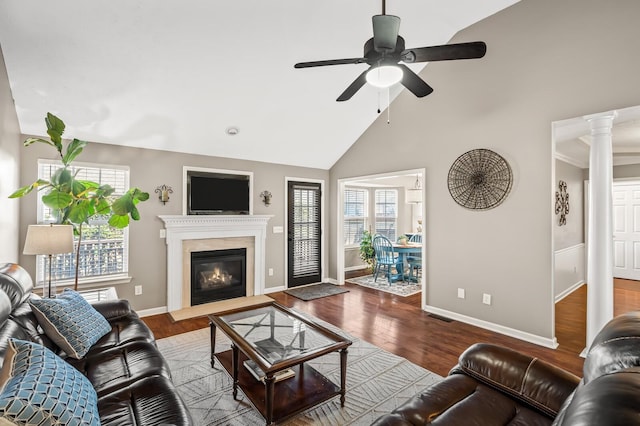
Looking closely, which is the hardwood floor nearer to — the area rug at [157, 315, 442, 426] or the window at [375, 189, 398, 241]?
the area rug at [157, 315, 442, 426]

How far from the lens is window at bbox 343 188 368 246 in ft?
24.1

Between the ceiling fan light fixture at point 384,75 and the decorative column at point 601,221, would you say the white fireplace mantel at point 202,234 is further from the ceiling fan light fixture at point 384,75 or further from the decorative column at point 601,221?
the decorative column at point 601,221

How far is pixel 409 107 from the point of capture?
15.1 feet

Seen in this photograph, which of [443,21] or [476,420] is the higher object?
[443,21]

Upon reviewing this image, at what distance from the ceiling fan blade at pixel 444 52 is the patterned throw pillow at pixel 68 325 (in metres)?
2.90

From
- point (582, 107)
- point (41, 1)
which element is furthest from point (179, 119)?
point (582, 107)

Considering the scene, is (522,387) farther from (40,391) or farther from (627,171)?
(627,171)

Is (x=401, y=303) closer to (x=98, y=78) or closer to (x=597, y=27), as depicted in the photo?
(x=597, y=27)

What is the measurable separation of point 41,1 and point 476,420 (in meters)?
3.86

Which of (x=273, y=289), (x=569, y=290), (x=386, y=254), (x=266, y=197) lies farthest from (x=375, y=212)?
(x=569, y=290)

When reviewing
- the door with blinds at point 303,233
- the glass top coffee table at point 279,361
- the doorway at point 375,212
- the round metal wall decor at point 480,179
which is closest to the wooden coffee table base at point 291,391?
the glass top coffee table at point 279,361

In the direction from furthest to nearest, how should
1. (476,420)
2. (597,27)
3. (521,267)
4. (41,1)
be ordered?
(521,267)
(597,27)
(41,1)
(476,420)

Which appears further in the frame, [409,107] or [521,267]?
[409,107]

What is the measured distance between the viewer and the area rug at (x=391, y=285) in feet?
18.0
